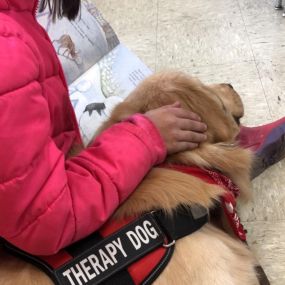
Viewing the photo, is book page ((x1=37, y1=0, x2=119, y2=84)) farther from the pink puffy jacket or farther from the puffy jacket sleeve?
the puffy jacket sleeve

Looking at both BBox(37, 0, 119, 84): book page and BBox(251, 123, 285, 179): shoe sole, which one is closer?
BBox(251, 123, 285, 179): shoe sole

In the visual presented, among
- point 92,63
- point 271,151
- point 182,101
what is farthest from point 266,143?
point 92,63

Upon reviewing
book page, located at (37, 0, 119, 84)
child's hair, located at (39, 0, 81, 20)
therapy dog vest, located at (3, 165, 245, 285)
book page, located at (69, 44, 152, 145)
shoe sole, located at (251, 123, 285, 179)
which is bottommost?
shoe sole, located at (251, 123, 285, 179)

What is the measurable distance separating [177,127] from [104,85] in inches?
29.4

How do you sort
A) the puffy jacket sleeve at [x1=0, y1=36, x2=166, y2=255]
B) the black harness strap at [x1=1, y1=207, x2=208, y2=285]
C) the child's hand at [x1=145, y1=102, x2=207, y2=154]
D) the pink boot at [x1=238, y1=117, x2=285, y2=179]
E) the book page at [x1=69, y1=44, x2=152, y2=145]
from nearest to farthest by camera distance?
the puffy jacket sleeve at [x1=0, y1=36, x2=166, y2=255]
the black harness strap at [x1=1, y1=207, x2=208, y2=285]
the child's hand at [x1=145, y1=102, x2=207, y2=154]
the pink boot at [x1=238, y1=117, x2=285, y2=179]
the book page at [x1=69, y1=44, x2=152, y2=145]

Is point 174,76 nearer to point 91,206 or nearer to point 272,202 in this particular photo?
point 91,206

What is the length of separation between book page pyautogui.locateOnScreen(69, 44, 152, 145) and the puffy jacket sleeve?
0.63m

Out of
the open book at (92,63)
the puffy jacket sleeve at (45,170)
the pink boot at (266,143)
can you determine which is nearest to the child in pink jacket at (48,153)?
the puffy jacket sleeve at (45,170)

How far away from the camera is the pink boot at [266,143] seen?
145 centimetres

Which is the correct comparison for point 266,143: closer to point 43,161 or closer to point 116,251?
point 116,251

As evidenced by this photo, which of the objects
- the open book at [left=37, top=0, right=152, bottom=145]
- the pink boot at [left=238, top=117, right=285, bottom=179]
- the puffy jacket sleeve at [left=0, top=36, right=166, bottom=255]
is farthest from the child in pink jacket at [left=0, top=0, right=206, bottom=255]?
the open book at [left=37, top=0, right=152, bottom=145]

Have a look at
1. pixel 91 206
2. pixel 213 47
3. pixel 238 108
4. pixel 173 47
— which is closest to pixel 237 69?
pixel 213 47

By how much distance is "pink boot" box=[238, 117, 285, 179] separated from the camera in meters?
1.45

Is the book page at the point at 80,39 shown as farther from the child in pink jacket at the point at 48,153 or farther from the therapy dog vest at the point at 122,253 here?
the therapy dog vest at the point at 122,253
